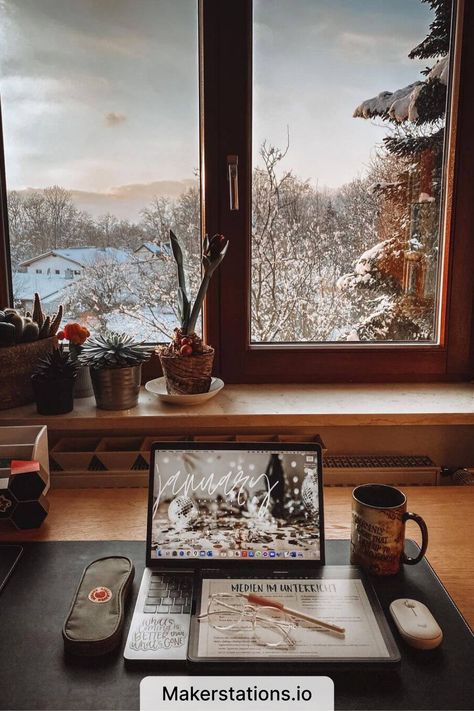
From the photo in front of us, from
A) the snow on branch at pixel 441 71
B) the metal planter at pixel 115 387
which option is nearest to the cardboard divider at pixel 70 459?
the metal planter at pixel 115 387

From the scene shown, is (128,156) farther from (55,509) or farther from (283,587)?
(283,587)

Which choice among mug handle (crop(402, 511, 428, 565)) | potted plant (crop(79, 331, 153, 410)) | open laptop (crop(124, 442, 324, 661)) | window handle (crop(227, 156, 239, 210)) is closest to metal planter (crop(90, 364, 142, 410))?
potted plant (crop(79, 331, 153, 410))

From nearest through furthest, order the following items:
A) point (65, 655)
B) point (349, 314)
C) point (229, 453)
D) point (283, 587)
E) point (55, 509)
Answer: point (65, 655) → point (283, 587) → point (229, 453) → point (55, 509) → point (349, 314)

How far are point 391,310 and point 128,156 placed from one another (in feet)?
2.64

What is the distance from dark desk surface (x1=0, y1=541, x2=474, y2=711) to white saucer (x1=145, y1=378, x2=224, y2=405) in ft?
1.70

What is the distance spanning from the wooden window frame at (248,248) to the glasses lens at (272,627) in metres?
0.81

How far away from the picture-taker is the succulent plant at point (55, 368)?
133 centimetres

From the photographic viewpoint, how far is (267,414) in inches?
53.4

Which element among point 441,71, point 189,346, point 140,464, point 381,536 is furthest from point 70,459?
point 441,71

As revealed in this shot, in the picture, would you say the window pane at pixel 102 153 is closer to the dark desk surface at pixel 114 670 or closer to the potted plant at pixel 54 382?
the potted plant at pixel 54 382

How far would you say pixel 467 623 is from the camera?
2.87 ft

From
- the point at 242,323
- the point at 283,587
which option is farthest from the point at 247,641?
the point at 242,323

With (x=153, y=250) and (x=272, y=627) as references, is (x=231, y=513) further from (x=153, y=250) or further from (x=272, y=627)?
(x=153, y=250)

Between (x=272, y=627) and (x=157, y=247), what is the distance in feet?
3.32
